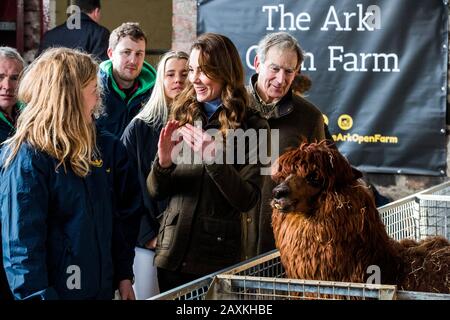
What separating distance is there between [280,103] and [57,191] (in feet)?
5.50

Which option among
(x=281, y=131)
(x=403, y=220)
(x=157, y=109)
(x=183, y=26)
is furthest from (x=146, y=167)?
(x=183, y=26)

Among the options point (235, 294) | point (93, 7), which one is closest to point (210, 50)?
point (235, 294)

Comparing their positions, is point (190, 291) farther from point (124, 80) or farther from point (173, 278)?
point (124, 80)

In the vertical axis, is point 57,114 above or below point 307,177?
above

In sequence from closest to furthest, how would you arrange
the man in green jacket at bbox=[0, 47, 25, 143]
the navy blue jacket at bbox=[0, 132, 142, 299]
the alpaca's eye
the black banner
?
the navy blue jacket at bbox=[0, 132, 142, 299] → the alpaca's eye → the man in green jacket at bbox=[0, 47, 25, 143] → the black banner

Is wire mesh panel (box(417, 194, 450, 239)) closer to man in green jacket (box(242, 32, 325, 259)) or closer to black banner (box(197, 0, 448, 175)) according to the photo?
man in green jacket (box(242, 32, 325, 259))

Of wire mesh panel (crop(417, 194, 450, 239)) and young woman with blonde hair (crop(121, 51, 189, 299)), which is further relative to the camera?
young woman with blonde hair (crop(121, 51, 189, 299))

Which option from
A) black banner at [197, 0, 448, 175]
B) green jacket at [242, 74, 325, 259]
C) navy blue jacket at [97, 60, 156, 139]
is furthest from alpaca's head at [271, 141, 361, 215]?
black banner at [197, 0, 448, 175]

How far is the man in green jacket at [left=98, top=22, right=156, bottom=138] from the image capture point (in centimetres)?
530

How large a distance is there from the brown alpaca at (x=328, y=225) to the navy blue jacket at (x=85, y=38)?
12.5ft

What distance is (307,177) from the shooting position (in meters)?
3.39

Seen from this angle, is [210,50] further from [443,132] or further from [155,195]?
[443,132]

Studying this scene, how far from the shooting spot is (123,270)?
357cm

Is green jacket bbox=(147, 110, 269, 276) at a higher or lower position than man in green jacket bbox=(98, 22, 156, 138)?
lower
